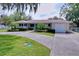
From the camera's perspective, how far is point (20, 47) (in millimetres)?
3762

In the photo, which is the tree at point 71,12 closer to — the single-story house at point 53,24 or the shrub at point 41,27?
the single-story house at point 53,24

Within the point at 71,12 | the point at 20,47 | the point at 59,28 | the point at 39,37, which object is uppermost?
the point at 71,12

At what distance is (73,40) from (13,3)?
1.12m

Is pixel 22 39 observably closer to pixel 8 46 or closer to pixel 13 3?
pixel 8 46

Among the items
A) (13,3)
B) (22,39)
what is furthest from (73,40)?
(13,3)

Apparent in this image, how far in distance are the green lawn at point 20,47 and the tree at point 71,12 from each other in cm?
61

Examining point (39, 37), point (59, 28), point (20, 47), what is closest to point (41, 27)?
point (39, 37)

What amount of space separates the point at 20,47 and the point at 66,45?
732 millimetres

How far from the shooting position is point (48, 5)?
373cm

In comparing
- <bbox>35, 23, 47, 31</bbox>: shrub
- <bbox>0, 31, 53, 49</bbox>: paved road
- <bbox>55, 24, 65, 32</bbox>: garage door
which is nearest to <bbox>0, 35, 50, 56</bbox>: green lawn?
<bbox>0, 31, 53, 49</bbox>: paved road

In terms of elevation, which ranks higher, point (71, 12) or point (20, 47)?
point (71, 12)

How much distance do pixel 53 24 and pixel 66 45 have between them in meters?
0.40

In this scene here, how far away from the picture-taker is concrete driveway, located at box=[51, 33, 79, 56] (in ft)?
12.1

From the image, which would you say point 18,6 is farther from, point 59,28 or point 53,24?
point 59,28
